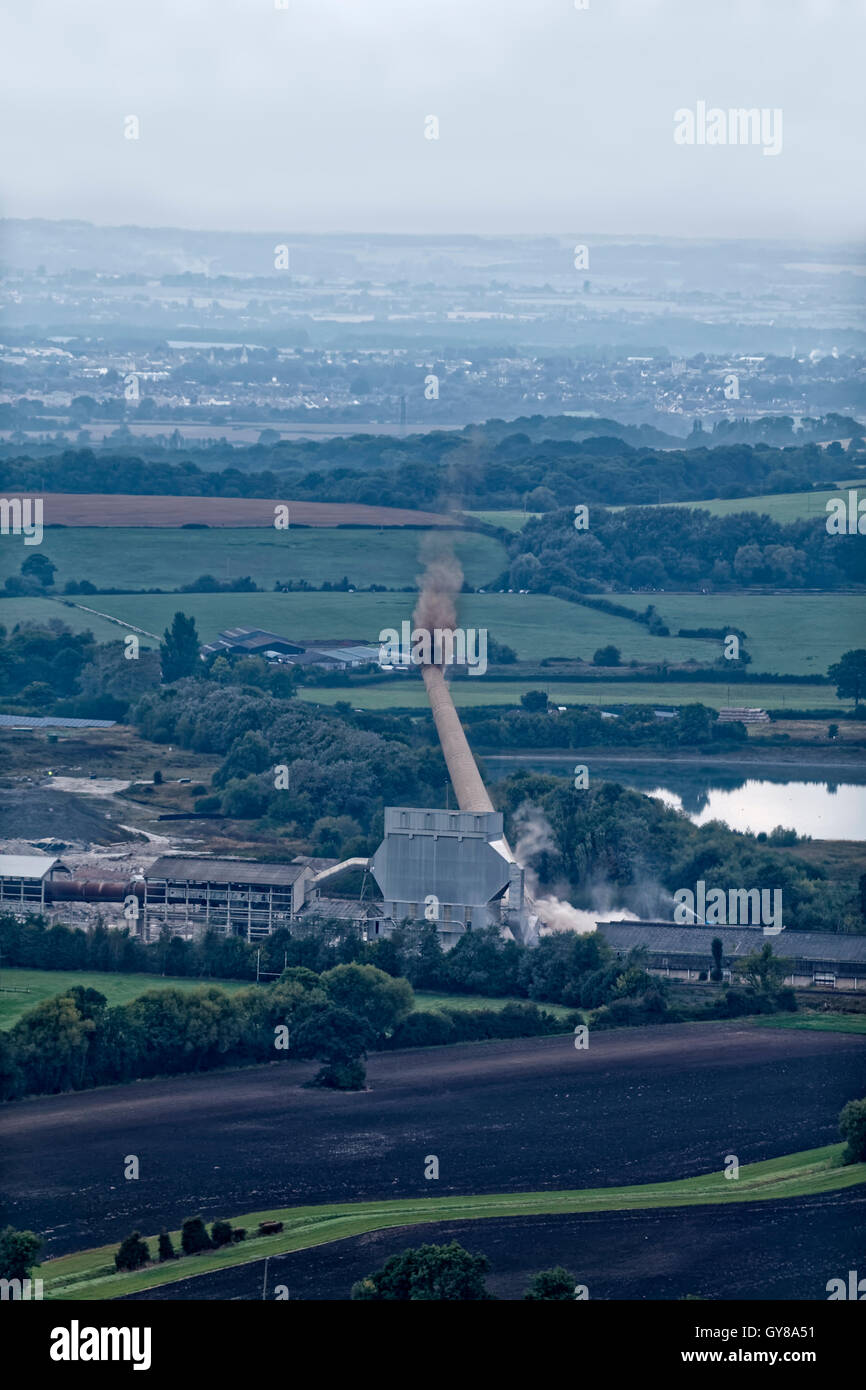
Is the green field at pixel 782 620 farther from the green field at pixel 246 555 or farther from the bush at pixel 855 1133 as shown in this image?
the bush at pixel 855 1133

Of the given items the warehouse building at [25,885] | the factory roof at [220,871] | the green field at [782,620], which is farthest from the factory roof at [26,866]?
the green field at [782,620]

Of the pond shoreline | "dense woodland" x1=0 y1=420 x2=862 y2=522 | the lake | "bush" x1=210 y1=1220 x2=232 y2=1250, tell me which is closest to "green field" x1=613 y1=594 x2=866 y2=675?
the pond shoreline

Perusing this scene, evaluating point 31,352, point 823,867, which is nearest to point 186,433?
point 31,352

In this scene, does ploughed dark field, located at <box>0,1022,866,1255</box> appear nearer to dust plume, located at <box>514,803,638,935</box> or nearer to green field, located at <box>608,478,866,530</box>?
dust plume, located at <box>514,803,638,935</box>

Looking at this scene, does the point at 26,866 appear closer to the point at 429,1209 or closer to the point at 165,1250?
the point at 429,1209

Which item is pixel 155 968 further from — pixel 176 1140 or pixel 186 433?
pixel 186 433
